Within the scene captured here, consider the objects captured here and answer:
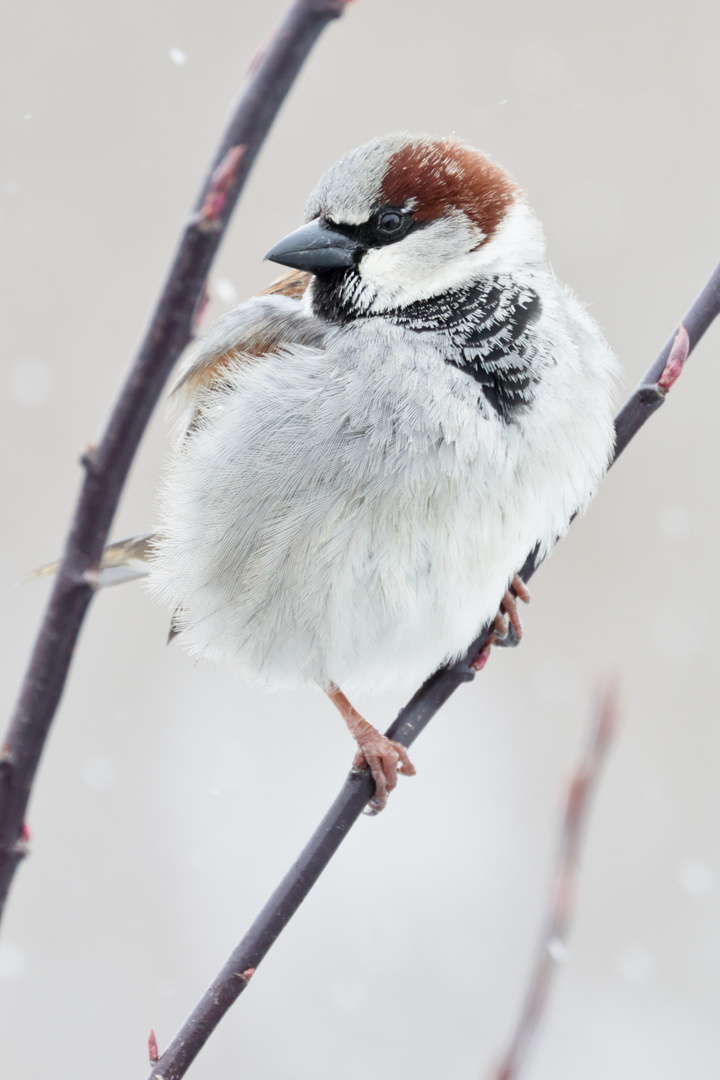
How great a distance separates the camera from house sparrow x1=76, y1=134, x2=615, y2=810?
1911 millimetres

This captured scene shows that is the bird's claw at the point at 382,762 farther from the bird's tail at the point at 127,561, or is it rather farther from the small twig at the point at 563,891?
the bird's tail at the point at 127,561

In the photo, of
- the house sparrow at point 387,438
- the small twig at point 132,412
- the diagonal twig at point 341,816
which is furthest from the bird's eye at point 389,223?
the small twig at point 132,412

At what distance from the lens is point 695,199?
5.04 metres

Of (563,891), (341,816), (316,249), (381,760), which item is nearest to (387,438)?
(316,249)

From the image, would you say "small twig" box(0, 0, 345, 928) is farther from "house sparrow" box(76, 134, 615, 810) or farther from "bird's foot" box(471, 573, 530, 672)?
"bird's foot" box(471, 573, 530, 672)

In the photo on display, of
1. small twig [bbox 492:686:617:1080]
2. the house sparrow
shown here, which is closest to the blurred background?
the house sparrow

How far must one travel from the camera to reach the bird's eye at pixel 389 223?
2055 millimetres

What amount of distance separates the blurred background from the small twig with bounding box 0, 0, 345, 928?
300cm

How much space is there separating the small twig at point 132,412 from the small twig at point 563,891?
0.56 meters

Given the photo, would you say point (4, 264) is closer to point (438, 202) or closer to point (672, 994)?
point (438, 202)

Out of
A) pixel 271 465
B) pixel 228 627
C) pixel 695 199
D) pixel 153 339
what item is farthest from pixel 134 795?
pixel 153 339

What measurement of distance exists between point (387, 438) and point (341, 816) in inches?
25.8

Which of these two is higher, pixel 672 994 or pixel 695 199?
pixel 695 199

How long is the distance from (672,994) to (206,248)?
13.9 ft
